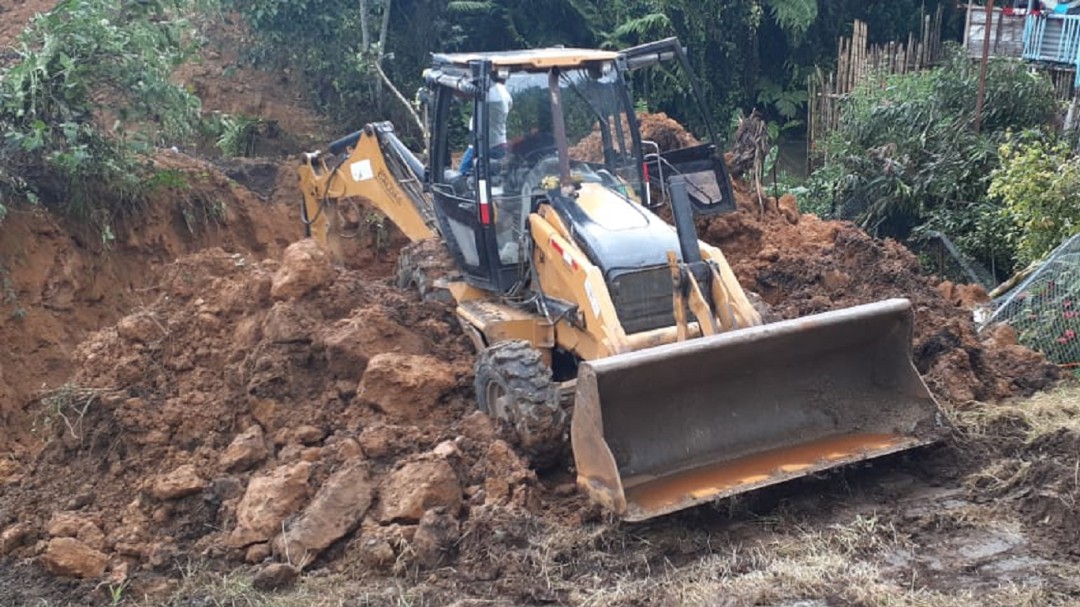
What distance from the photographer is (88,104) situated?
9.51 metres

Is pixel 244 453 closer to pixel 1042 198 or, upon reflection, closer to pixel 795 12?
pixel 1042 198

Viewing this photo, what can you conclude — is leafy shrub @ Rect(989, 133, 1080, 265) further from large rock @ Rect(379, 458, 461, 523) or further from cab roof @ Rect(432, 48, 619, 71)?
large rock @ Rect(379, 458, 461, 523)

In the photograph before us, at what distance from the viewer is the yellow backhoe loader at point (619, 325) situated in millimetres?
5953

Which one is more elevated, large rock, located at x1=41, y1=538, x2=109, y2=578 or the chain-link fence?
large rock, located at x1=41, y1=538, x2=109, y2=578

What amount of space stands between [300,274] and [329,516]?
2.39m

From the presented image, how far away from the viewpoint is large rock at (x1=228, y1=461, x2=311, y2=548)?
593 centimetres

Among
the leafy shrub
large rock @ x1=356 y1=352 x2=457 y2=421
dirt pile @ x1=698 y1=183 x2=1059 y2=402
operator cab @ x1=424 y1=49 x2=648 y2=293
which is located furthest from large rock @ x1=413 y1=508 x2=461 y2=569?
the leafy shrub

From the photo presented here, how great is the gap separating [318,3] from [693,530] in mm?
10257

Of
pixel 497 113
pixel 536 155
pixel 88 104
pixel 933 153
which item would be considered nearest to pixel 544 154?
pixel 536 155

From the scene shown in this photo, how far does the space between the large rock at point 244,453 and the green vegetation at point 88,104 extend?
3677mm

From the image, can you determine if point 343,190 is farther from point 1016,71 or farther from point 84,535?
point 1016,71

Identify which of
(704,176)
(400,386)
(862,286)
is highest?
(704,176)

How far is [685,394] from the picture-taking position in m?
6.12

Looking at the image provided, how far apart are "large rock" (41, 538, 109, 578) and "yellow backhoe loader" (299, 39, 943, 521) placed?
2.32 m
